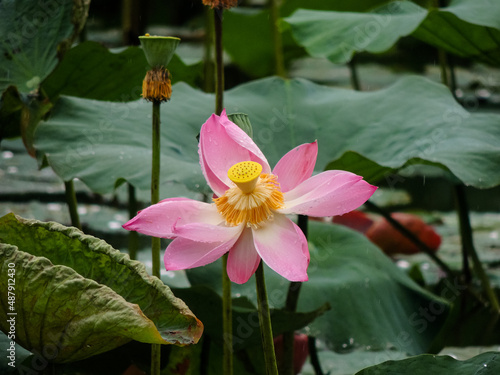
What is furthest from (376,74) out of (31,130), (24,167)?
(31,130)

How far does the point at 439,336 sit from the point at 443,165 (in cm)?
37

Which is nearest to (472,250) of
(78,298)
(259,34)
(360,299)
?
(360,299)

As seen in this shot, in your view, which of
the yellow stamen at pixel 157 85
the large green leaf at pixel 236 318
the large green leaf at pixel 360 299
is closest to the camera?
the yellow stamen at pixel 157 85

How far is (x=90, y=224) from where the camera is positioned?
181cm

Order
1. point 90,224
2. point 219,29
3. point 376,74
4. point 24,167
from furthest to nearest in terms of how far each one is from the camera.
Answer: point 376,74 → point 24,167 → point 90,224 → point 219,29

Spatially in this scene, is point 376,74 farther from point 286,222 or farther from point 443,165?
point 286,222

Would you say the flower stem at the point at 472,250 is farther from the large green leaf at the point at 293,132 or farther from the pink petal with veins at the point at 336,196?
the pink petal with veins at the point at 336,196

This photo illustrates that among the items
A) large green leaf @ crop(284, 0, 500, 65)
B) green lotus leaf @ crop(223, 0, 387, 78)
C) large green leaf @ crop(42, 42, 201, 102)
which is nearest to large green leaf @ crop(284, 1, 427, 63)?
large green leaf @ crop(284, 0, 500, 65)

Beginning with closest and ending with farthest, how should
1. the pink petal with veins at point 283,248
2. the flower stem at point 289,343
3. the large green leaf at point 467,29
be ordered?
the pink petal with veins at point 283,248
the flower stem at point 289,343
the large green leaf at point 467,29

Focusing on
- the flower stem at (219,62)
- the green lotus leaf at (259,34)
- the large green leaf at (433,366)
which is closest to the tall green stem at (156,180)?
the flower stem at (219,62)

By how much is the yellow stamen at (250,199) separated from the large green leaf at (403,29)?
785 mm

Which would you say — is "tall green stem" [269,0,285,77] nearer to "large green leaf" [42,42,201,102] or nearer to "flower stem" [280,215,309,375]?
"large green leaf" [42,42,201,102]

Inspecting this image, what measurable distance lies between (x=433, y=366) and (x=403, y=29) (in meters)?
0.77

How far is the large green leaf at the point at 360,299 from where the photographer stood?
118 centimetres
